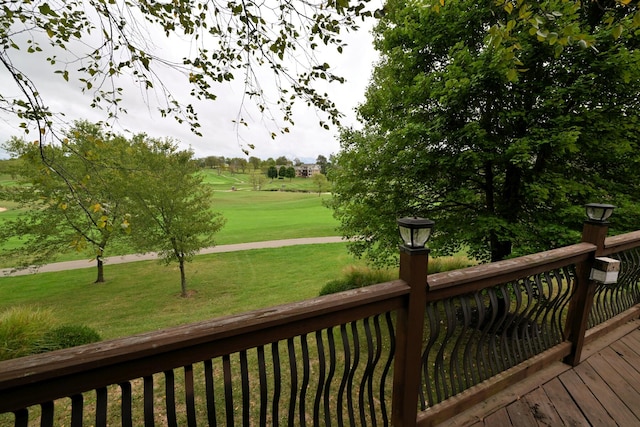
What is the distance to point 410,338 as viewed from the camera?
1.62m

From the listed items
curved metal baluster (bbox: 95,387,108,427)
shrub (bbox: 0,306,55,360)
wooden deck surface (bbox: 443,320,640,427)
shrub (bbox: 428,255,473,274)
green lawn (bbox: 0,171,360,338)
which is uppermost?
curved metal baluster (bbox: 95,387,108,427)

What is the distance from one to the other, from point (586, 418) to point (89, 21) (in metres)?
5.38

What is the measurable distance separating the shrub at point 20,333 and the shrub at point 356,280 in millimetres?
5641

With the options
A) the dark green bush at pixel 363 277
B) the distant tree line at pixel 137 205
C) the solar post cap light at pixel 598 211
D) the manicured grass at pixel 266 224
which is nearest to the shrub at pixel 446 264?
the dark green bush at pixel 363 277

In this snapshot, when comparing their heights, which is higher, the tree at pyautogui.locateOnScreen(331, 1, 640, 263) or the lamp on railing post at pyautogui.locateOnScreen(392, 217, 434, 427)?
the tree at pyautogui.locateOnScreen(331, 1, 640, 263)

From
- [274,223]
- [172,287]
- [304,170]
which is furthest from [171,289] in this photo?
[304,170]

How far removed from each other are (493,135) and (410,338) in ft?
13.7

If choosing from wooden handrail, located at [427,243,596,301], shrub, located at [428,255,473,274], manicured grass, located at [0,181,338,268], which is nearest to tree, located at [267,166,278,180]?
manicured grass, located at [0,181,338,268]

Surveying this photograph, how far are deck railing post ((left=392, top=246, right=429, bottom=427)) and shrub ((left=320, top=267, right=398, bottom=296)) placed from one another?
19.6 feet

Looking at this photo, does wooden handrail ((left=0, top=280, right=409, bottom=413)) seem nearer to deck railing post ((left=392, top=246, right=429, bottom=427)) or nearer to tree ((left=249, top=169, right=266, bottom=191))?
deck railing post ((left=392, top=246, right=429, bottom=427))

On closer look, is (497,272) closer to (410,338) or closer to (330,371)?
(410,338)

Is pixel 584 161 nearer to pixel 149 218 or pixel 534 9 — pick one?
pixel 534 9

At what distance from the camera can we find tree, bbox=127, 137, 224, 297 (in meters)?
8.99

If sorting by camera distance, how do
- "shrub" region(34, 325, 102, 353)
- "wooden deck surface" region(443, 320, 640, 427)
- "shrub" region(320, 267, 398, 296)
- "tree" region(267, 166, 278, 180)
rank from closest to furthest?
"wooden deck surface" region(443, 320, 640, 427) < "shrub" region(34, 325, 102, 353) < "shrub" region(320, 267, 398, 296) < "tree" region(267, 166, 278, 180)
